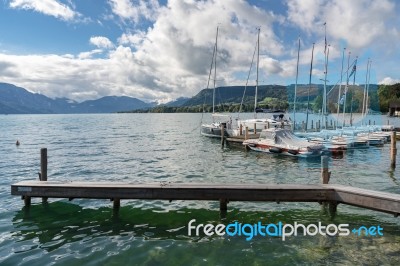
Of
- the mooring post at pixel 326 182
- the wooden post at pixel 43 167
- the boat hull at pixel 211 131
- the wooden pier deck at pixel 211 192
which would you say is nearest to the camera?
the wooden pier deck at pixel 211 192

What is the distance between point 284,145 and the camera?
104ft

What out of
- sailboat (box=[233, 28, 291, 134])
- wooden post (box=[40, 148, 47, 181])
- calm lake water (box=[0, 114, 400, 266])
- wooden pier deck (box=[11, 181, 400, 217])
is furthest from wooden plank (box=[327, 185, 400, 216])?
sailboat (box=[233, 28, 291, 134])

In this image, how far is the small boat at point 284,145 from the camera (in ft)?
97.8

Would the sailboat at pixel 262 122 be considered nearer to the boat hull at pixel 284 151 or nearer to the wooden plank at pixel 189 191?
the boat hull at pixel 284 151

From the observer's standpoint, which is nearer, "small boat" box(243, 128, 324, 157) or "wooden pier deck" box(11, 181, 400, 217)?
"wooden pier deck" box(11, 181, 400, 217)

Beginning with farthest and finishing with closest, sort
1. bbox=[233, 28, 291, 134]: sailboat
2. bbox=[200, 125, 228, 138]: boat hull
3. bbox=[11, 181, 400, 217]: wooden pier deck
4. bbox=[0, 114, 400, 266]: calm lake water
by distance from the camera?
bbox=[200, 125, 228, 138]: boat hull
bbox=[233, 28, 291, 134]: sailboat
bbox=[11, 181, 400, 217]: wooden pier deck
bbox=[0, 114, 400, 266]: calm lake water

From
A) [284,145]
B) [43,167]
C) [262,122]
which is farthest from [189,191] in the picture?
[262,122]

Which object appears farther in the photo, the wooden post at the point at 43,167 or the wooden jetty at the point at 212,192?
the wooden post at the point at 43,167

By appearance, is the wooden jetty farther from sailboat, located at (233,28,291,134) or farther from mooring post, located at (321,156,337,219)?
sailboat, located at (233,28,291,134)

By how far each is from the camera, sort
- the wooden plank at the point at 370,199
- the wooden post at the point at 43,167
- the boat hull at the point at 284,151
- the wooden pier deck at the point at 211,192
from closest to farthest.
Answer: the wooden plank at the point at 370,199 < the wooden pier deck at the point at 211,192 < the wooden post at the point at 43,167 < the boat hull at the point at 284,151

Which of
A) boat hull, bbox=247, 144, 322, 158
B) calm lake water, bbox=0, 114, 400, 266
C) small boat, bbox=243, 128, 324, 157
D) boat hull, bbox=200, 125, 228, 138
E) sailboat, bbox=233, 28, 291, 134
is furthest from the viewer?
boat hull, bbox=200, 125, 228, 138

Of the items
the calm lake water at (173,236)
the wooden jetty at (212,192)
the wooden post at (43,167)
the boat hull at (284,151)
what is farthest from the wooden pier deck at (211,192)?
the boat hull at (284,151)

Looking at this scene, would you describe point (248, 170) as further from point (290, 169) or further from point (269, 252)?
point (269, 252)

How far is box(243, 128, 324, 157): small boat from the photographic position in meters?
29.8
